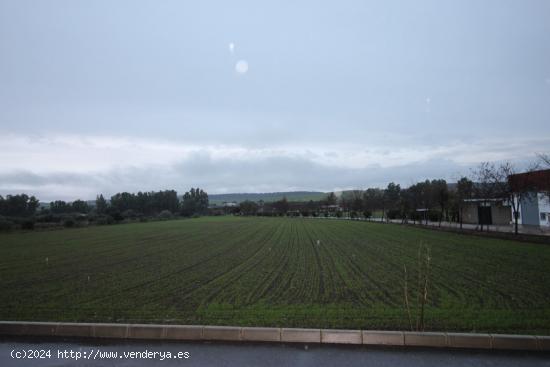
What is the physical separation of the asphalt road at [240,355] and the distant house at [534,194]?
1174 inches

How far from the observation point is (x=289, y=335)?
5.57 metres

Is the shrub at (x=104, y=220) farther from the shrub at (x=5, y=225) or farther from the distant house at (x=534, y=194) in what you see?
the distant house at (x=534, y=194)

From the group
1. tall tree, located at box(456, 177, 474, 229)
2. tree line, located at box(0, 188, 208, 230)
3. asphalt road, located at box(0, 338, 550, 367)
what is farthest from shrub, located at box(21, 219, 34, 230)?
tall tree, located at box(456, 177, 474, 229)

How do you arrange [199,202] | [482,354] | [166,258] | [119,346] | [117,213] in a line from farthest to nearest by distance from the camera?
1. [199,202]
2. [117,213]
3. [166,258]
4. [119,346]
5. [482,354]

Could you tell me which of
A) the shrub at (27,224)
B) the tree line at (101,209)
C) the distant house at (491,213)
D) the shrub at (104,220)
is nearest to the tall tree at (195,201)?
the tree line at (101,209)

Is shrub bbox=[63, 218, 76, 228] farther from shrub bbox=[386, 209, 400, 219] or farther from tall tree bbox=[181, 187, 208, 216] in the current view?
tall tree bbox=[181, 187, 208, 216]

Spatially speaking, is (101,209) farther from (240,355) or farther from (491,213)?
(240,355)

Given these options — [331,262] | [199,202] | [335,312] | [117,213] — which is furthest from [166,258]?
[199,202]

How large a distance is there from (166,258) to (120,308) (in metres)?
10.7

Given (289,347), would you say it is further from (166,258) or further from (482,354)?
(166,258)

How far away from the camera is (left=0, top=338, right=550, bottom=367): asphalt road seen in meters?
4.85

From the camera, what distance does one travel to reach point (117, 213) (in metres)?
74.3

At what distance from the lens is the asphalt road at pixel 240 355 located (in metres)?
4.85

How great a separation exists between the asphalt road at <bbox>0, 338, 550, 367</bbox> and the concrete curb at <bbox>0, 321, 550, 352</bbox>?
15 centimetres
